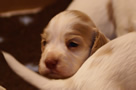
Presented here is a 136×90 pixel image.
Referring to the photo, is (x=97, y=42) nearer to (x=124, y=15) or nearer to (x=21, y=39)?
(x=124, y=15)

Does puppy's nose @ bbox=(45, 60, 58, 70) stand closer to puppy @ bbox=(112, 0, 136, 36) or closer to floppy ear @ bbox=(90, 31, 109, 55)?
floppy ear @ bbox=(90, 31, 109, 55)

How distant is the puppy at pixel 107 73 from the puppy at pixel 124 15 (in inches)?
22.1

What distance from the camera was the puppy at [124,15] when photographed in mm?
1646

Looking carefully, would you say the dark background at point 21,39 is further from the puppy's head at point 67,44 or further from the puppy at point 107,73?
the puppy at point 107,73

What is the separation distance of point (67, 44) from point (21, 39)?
107cm

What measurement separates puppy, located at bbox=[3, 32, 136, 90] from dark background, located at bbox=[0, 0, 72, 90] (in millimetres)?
501

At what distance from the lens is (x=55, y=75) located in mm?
1291

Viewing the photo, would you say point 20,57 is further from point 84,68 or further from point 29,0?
point 29,0

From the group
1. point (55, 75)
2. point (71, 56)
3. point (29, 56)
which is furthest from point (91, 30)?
point (29, 56)

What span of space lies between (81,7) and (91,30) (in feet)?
1.92

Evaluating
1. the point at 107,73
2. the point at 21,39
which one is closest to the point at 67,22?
the point at 107,73

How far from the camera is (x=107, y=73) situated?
1.02 m

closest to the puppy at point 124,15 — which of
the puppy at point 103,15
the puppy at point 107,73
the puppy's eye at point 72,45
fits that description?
the puppy at point 103,15

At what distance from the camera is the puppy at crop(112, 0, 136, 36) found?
1.65 m
